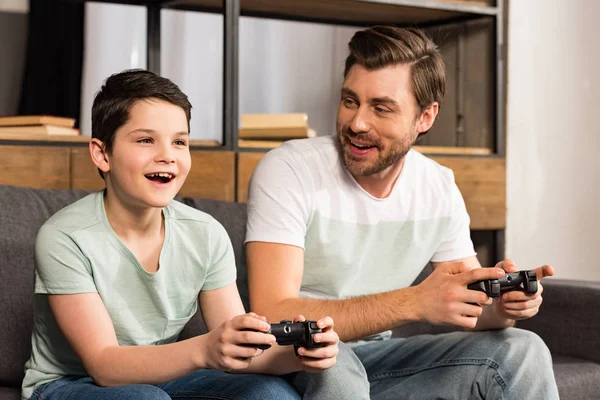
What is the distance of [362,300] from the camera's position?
1801 mm

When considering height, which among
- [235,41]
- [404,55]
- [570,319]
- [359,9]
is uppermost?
[359,9]

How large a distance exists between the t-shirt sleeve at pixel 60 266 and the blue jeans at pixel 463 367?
0.67m

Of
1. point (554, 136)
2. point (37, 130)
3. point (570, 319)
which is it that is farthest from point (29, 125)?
point (554, 136)

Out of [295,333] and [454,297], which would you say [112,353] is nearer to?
[295,333]

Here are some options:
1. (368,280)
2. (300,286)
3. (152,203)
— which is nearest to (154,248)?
(152,203)

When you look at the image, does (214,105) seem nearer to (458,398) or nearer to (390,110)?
(390,110)

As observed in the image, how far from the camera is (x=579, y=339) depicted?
233 cm

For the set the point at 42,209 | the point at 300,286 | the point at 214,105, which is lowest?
the point at 300,286

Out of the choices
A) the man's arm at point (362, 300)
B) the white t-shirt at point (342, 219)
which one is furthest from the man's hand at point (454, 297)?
the white t-shirt at point (342, 219)

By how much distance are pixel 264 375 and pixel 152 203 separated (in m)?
0.34

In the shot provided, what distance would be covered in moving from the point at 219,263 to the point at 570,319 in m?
1.05

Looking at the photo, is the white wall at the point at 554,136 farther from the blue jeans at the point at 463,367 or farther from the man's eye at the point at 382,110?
the blue jeans at the point at 463,367

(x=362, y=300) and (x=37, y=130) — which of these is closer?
(x=362, y=300)

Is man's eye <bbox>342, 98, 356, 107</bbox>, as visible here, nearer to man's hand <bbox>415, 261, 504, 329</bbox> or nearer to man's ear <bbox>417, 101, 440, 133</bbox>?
man's ear <bbox>417, 101, 440, 133</bbox>
